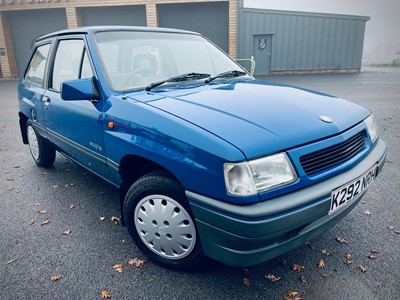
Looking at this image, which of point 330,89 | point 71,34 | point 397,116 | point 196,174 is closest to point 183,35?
point 71,34

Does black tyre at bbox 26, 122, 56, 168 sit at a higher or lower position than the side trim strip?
lower

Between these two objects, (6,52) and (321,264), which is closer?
(321,264)

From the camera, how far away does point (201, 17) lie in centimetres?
1717

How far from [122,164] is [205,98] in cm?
80

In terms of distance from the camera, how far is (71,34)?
306 cm

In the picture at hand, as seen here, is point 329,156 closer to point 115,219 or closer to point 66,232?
point 115,219

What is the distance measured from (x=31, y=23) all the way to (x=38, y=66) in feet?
57.0

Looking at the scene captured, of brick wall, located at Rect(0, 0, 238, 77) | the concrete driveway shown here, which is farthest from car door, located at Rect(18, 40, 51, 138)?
brick wall, located at Rect(0, 0, 238, 77)

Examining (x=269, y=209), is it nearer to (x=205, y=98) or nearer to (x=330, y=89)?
(x=205, y=98)

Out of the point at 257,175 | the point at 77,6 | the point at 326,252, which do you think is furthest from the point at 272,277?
the point at 77,6

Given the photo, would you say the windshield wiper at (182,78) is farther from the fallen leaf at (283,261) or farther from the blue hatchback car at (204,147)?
the fallen leaf at (283,261)

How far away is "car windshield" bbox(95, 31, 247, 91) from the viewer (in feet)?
Answer: 8.59

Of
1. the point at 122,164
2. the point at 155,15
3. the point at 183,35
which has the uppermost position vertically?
the point at 155,15

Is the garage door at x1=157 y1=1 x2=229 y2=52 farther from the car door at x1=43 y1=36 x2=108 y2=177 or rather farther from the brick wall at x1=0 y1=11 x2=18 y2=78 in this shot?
the car door at x1=43 y1=36 x2=108 y2=177
